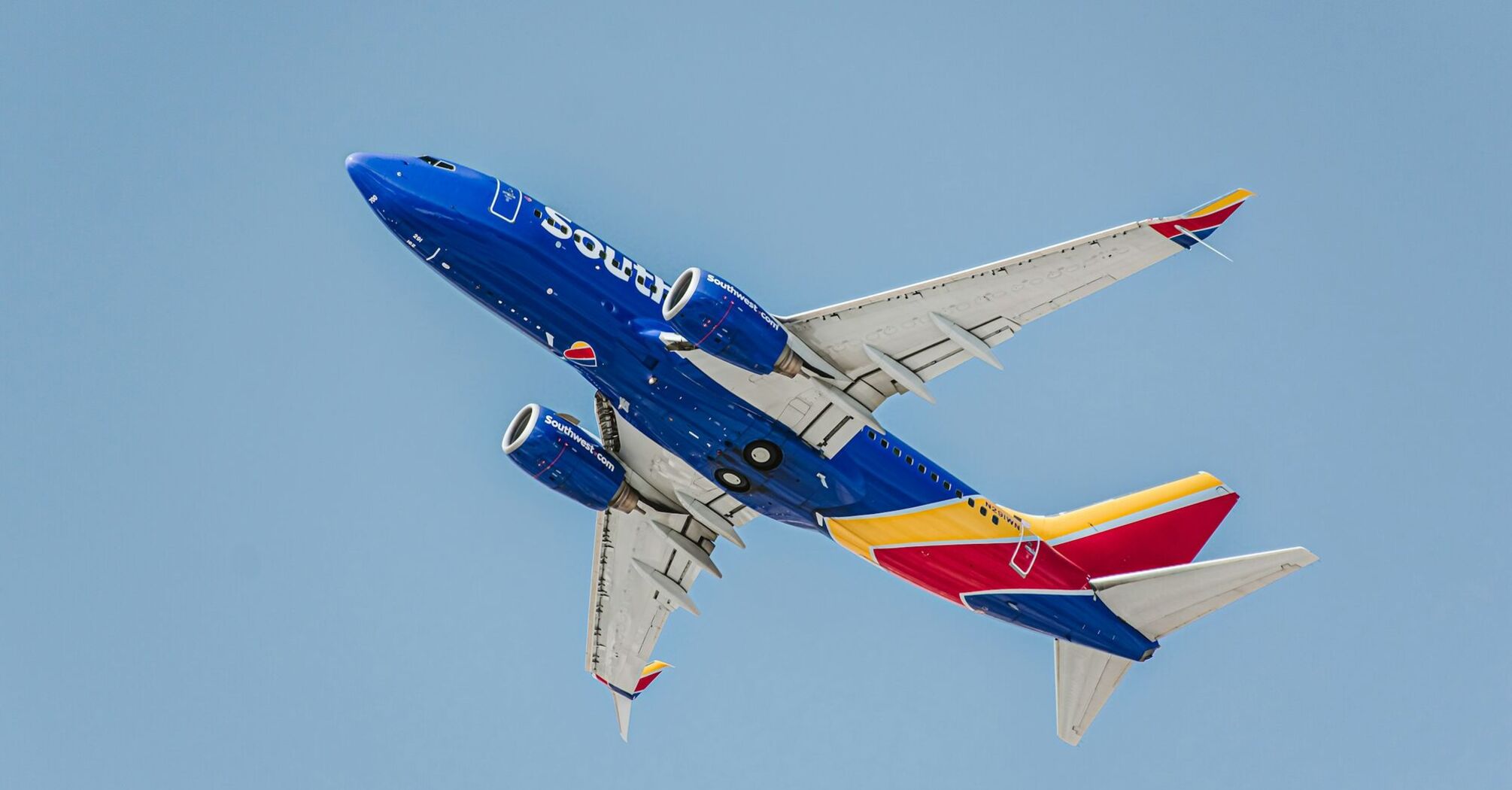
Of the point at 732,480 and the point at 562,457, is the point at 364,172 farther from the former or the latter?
the point at 732,480

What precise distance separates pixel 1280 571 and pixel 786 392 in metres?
13.1

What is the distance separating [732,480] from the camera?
38.7 m

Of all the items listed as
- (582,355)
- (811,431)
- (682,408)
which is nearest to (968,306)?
(811,431)

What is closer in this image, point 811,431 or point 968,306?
point 968,306

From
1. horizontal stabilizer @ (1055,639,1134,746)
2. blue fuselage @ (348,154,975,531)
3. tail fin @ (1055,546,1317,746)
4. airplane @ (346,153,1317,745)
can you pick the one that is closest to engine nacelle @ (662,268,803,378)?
airplane @ (346,153,1317,745)

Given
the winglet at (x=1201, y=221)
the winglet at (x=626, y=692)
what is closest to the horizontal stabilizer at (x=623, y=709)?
the winglet at (x=626, y=692)

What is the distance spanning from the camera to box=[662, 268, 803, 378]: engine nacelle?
33.7 m

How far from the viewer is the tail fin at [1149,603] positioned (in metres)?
38.6

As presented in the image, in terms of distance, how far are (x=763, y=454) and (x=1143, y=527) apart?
36.1 ft

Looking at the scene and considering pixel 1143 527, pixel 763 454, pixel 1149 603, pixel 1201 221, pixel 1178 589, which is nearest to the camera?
pixel 1201 221

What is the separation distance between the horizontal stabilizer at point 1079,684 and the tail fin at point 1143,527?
2.39 meters

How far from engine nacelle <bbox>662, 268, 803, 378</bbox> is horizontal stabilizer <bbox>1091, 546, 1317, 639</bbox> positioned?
12.0m

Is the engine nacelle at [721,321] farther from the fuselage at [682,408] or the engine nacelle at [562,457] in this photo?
the engine nacelle at [562,457]

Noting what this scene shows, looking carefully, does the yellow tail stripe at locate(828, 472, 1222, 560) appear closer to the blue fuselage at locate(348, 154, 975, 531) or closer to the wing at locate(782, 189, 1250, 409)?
the blue fuselage at locate(348, 154, 975, 531)
